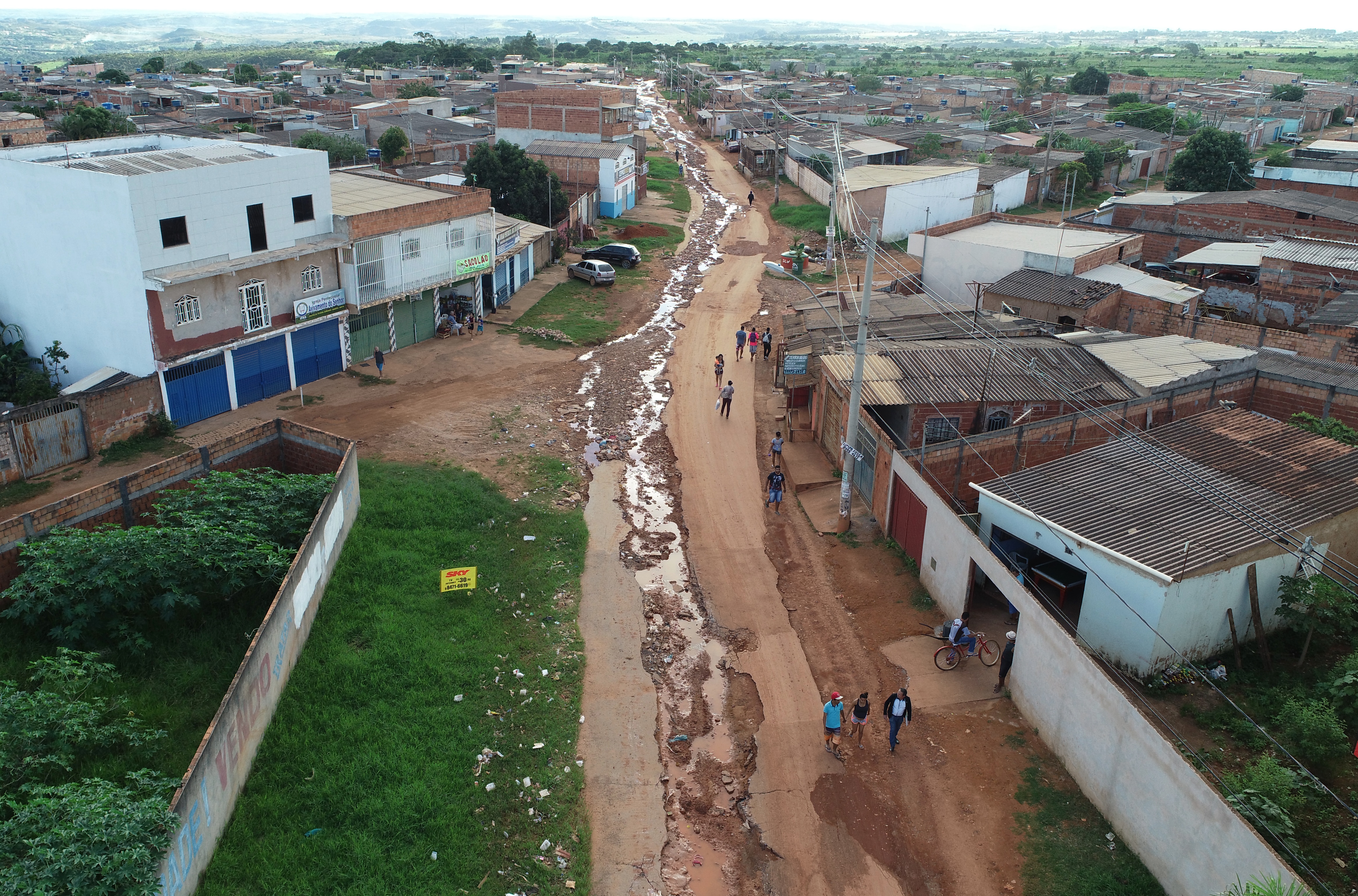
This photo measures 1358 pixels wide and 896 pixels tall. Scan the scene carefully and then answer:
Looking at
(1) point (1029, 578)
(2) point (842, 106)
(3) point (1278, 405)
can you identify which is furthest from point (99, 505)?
(2) point (842, 106)

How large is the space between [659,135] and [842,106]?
21.4m

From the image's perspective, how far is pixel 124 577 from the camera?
48.9 ft

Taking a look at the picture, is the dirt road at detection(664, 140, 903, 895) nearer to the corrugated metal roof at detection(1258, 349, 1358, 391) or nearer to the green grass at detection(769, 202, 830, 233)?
the corrugated metal roof at detection(1258, 349, 1358, 391)

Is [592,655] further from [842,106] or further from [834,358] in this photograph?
[842,106]

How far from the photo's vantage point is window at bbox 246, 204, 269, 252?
25688mm

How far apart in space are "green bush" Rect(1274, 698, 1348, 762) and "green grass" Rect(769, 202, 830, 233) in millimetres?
42537

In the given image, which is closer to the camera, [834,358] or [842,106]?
[834,358]

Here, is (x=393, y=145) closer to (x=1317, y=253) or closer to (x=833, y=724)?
(x=1317, y=253)

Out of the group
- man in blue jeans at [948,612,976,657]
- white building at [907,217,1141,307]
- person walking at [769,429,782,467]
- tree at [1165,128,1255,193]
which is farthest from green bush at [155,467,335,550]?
tree at [1165,128,1255,193]

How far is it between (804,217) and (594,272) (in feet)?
65.1

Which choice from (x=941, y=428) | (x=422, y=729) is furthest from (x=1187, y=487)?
(x=422, y=729)

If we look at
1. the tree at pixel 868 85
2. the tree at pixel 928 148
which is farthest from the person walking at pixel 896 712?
the tree at pixel 868 85

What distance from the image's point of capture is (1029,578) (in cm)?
1783

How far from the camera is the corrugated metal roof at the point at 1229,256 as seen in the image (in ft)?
123
